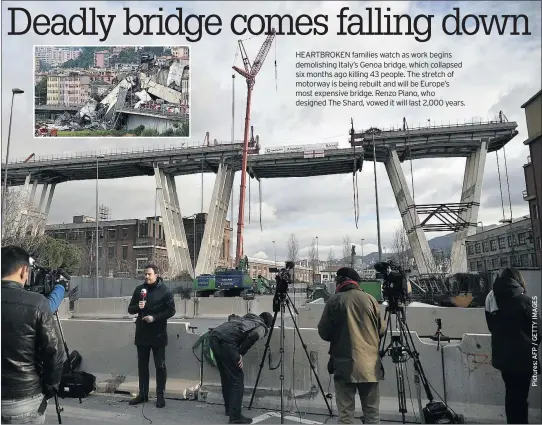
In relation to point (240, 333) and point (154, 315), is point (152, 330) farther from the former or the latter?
point (240, 333)

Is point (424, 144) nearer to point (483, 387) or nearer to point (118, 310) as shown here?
point (483, 387)

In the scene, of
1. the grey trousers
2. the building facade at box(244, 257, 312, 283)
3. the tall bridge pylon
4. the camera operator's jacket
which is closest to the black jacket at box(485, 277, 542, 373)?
the camera operator's jacket

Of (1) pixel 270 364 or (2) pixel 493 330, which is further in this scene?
(1) pixel 270 364

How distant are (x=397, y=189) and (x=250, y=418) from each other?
342cm

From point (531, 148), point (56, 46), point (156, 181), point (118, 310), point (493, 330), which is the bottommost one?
point (118, 310)

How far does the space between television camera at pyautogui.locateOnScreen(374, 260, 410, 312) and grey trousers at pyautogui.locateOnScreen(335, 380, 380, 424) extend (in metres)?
1.00

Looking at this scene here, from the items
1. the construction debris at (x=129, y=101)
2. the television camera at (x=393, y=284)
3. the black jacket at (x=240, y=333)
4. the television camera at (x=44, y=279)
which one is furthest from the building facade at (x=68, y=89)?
the television camera at (x=393, y=284)

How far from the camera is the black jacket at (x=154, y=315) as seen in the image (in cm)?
534

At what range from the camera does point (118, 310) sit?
713 inches

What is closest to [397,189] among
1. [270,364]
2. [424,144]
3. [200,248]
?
[424,144]

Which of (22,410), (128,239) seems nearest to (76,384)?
(22,410)

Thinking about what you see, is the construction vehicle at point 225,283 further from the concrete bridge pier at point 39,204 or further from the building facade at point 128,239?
the concrete bridge pier at point 39,204

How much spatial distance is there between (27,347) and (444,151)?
5.18 m

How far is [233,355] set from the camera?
477cm
